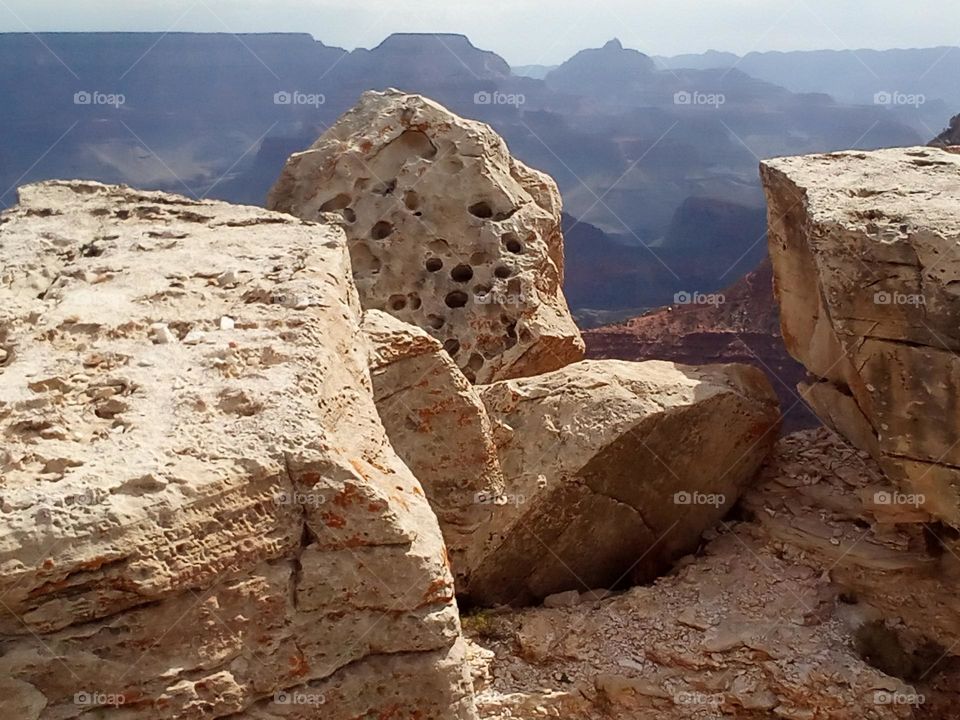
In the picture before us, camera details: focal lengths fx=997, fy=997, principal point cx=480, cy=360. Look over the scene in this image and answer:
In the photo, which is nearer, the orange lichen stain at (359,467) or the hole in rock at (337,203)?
the orange lichen stain at (359,467)

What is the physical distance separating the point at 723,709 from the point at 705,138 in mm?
56284

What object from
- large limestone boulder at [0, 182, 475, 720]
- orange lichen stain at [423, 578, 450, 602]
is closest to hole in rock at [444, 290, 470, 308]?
large limestone boulder at [0, 182, 475, 720]

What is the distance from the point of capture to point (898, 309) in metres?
5.04

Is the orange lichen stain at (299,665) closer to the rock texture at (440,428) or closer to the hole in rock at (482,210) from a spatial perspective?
the rock texture at (440,428)

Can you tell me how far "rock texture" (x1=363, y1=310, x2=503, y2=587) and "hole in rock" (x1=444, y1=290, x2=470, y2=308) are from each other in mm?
1653

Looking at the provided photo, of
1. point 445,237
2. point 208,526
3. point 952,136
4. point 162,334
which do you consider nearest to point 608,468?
point 445,237

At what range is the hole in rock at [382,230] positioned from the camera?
7160 millimetres

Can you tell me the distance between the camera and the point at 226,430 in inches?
113

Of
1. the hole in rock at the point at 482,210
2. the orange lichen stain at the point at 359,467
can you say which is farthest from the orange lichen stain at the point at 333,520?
the hole in rock at the point at 482,210

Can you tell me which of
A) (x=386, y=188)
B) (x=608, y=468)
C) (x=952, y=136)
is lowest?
(x=608, y=468)

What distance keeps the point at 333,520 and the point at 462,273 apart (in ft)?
14.7

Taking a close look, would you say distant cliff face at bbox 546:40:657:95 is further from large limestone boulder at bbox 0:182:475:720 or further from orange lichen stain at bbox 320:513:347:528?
orange lichen stain at bbox 320:513:347:528

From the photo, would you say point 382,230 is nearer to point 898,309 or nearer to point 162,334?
point 898,309

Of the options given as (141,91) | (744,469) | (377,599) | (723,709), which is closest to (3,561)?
(377,599)
